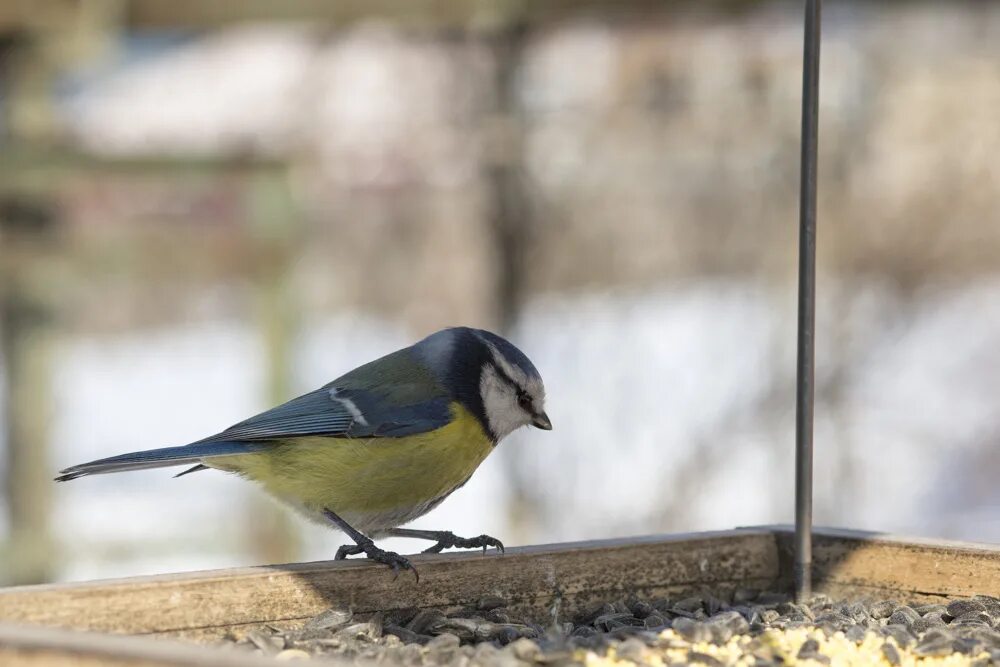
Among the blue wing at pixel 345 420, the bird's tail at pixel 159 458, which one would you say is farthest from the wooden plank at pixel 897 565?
the bird's tail at pixel 159 458

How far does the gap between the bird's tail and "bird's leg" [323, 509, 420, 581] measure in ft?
0.80

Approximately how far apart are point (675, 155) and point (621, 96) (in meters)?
0.44

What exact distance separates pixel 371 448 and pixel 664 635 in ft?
2.66

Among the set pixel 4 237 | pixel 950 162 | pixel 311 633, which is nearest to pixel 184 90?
pixel 4 237

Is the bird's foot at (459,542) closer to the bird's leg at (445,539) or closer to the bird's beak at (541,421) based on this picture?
the bird's leg at (445,539)

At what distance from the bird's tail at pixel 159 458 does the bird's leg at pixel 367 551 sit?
24 centimetres

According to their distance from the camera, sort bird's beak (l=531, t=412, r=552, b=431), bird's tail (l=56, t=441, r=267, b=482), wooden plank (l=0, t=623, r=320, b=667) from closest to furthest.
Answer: wooden plank (l=0, t=623, r=320, b=667) → bird's tail (l=56, t=441, r=267, b=482) → bird's beak (l=531, t=412, r=552, b=431)

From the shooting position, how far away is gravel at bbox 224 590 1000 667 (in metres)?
2.38

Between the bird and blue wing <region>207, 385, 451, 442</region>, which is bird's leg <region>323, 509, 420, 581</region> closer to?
the bird

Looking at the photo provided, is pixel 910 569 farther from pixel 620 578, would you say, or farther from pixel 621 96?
pixel 621 96

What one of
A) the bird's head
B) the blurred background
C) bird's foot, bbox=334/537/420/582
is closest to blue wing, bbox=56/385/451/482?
the bird's head

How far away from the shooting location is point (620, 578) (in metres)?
2.92

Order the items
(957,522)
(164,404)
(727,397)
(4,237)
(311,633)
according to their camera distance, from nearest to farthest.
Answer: (311,633) → (4,237) → (727,397) → (957,522) → (164,404)

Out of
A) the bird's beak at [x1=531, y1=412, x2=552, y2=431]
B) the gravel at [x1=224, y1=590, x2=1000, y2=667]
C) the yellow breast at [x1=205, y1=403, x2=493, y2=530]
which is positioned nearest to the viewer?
the gravel at [x1=224, y1=590, x2=1000, y2=667]
